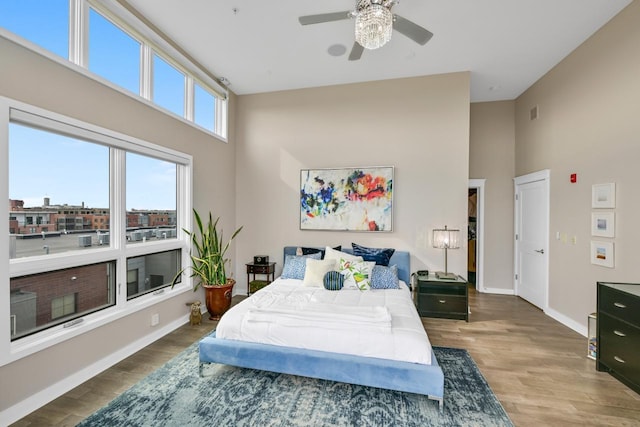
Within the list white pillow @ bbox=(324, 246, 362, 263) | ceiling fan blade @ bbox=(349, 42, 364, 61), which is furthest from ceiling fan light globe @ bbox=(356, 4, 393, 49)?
white pillow @ bbox=(324, 246, 362, 263)

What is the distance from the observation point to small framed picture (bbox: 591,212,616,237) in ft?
9.86

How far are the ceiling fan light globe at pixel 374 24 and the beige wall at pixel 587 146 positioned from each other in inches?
108

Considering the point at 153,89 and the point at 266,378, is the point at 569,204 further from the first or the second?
the point at 153,89

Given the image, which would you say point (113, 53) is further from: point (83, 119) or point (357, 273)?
point (357, 273)

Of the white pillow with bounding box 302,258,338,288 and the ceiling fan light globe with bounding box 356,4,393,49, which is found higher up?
the ceiling fan light globe with bounding box 356,4,393,49

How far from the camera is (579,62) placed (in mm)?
3479

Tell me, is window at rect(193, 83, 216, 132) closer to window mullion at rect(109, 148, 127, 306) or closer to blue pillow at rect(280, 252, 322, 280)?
window mullion at rect(109, 148, 127, 306)

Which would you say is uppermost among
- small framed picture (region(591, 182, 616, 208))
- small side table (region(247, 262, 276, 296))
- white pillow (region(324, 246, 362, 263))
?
small framed picture (region(591, 182, 616, 208))

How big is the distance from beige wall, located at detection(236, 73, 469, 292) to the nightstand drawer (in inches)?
22.4

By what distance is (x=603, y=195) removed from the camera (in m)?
3.11

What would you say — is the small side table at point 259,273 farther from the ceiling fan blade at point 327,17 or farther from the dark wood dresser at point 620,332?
the dark wood dresser at point 620,332

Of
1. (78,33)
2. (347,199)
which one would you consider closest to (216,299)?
(347,199)

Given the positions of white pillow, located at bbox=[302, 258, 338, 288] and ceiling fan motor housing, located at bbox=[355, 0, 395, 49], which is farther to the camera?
white pillow, located at bbox=[302, 258, 338, 288]

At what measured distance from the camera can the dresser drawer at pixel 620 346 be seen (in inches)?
88.2
